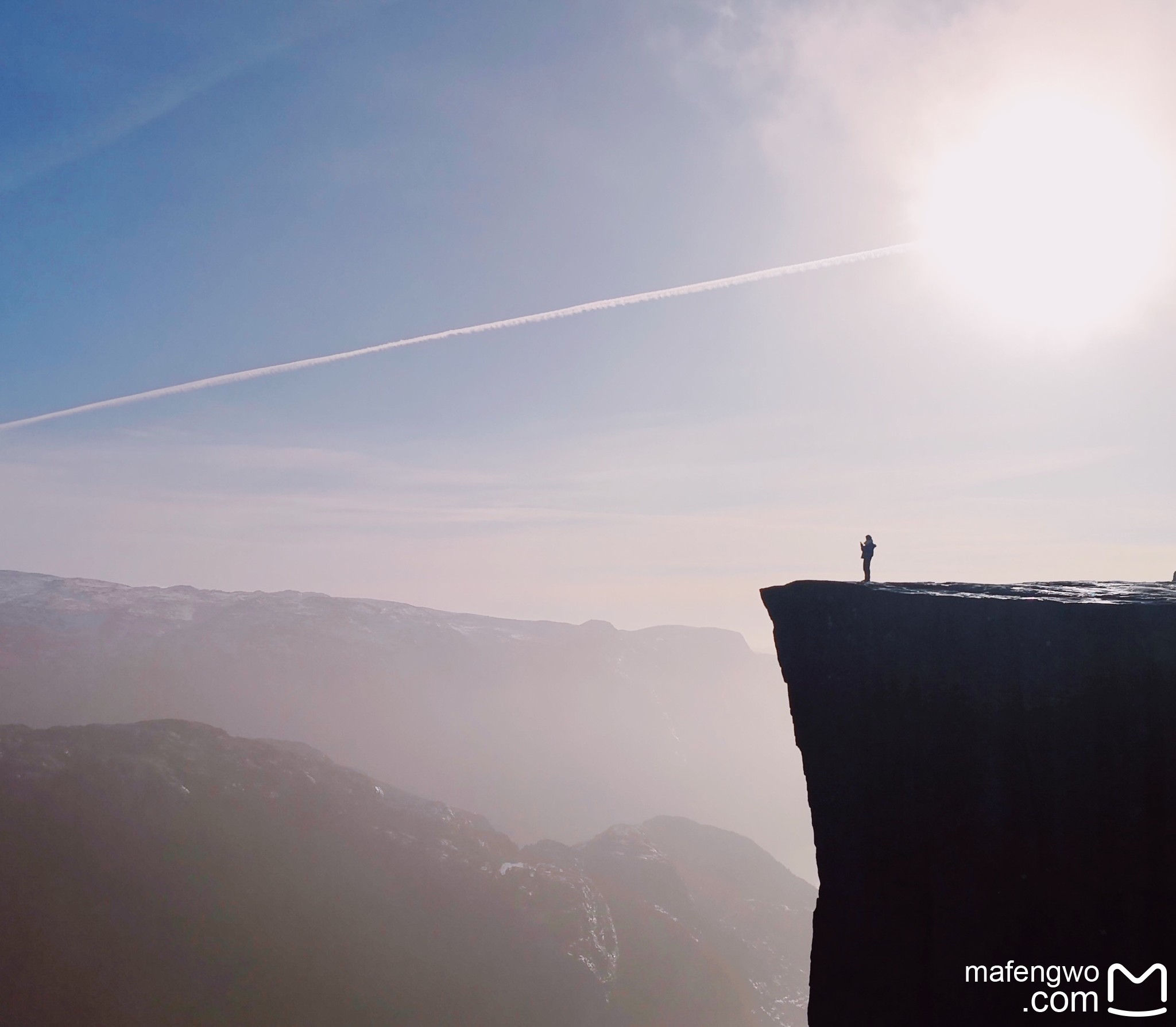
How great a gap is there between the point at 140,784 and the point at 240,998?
24509mm

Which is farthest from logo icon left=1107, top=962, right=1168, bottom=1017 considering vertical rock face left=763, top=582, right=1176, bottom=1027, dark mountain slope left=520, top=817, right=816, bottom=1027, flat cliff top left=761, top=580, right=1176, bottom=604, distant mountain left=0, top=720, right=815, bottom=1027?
dark mountain slope left=520, top=817, right=816, bottom=1027

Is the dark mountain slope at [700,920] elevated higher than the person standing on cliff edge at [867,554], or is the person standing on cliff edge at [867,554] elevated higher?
the person standing on cliff edge at [867,554]

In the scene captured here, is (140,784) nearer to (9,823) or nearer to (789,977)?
(9,823)

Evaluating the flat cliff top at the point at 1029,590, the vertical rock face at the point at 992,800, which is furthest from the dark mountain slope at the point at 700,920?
the flat cliff top at the point at 1029,590

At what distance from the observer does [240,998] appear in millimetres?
55031

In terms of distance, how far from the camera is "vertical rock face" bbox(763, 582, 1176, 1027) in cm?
A: 1255

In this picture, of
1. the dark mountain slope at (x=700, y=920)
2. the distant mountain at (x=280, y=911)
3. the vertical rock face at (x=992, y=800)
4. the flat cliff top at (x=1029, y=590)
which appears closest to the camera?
the vertical rock face at (x=992, y=800)

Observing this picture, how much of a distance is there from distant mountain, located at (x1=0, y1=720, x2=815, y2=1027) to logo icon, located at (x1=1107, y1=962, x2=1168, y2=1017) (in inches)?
2422

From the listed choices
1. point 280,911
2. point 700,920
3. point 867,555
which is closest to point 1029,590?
point 867,555

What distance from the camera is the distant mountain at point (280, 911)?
2135 inches

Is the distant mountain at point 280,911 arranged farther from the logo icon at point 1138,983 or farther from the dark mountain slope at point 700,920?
the logo icon at point 1138,983

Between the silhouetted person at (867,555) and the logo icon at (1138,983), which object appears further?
the silhouetted person at (867,555)

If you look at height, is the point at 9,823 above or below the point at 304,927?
above

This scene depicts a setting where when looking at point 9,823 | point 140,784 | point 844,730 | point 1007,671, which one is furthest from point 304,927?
point 1007,671
